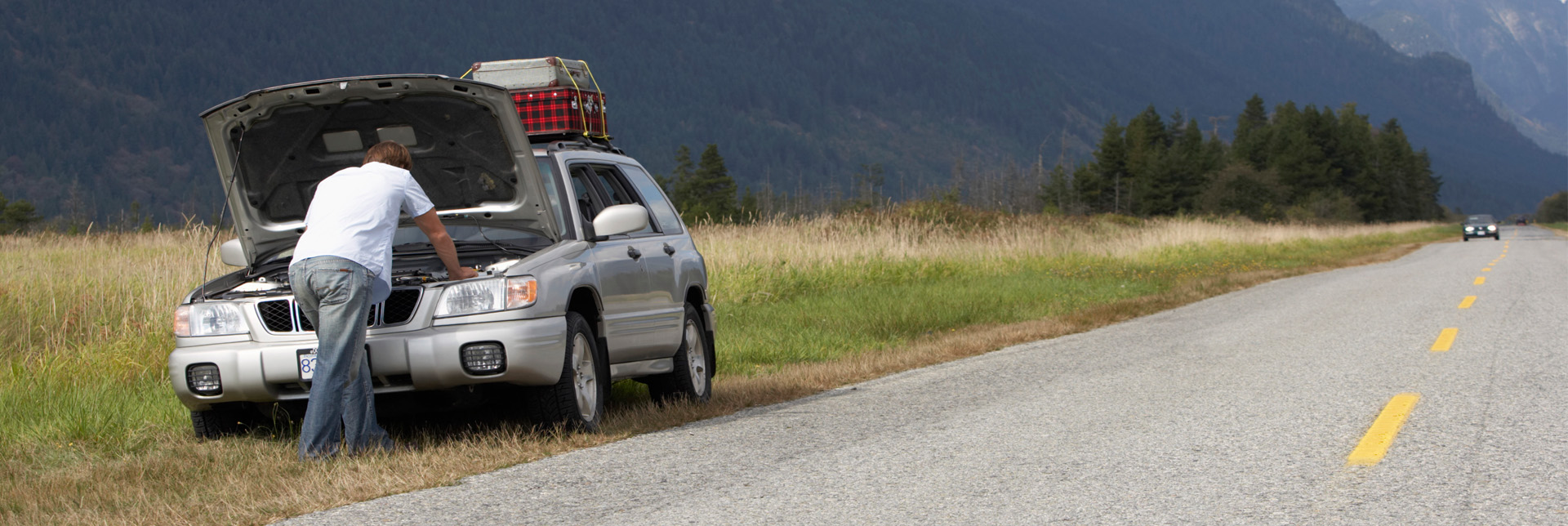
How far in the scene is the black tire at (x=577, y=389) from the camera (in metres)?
6.68

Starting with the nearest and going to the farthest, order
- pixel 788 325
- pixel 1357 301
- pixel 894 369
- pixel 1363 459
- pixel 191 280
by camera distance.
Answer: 1. pixel 1363 459
2. pixel 894 369
3. pixel 191 280
4. pixel 788 325
5. pixel 1357 301

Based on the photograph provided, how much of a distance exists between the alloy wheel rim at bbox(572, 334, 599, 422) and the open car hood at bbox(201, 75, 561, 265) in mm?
688

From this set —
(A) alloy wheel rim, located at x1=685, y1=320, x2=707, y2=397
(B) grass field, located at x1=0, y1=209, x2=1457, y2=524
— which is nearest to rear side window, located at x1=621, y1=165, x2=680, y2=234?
(A) alloy wheel rim, located at x1=685, y1=320, x2=707, y2=397

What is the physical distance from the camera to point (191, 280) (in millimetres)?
12188

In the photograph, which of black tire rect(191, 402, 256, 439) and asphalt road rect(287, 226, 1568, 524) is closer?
asphalt road rect(287, 226, 1568, 524)

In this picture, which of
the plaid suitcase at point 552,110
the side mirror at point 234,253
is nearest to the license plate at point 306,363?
the side mirror at point 234,253

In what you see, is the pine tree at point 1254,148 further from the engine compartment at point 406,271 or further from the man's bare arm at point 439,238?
the man's bare arm at point 439,238

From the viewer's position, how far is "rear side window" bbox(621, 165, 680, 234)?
8500 millimetres

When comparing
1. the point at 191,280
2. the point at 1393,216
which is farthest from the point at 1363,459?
the point at 1393,216

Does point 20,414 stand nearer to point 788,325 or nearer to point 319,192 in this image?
point 319,192

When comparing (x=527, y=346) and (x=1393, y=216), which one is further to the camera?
(x=1393, y=216)

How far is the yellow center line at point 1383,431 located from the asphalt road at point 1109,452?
0.15 ft

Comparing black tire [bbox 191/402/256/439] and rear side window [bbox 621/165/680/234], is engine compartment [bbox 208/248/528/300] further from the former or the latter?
rear side window [bbox 621/165/680/234]

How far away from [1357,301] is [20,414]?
47.2 ft
